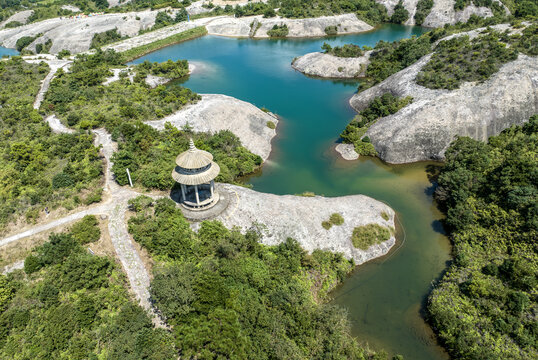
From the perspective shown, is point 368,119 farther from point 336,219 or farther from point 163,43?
point 163,43

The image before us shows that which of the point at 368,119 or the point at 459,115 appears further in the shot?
the point at 368,119

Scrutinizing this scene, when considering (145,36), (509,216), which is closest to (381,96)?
(509,216)

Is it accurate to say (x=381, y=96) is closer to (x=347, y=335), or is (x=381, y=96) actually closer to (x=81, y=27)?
(x=347, y=335)

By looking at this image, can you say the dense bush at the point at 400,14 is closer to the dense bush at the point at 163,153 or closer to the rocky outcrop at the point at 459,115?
the rocky outcrop at the point at 459,115

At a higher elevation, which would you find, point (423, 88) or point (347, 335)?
point (423, 88)

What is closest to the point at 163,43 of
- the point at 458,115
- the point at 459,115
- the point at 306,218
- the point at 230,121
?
the point at 230,121

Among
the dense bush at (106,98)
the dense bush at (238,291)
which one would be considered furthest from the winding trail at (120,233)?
the dense bush at (106,98)

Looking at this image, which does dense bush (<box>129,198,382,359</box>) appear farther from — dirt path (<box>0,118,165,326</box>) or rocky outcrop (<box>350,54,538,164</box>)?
rocky outcrop (<box>350,54,538,164</box>)

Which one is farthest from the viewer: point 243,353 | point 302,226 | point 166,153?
point 166,153
